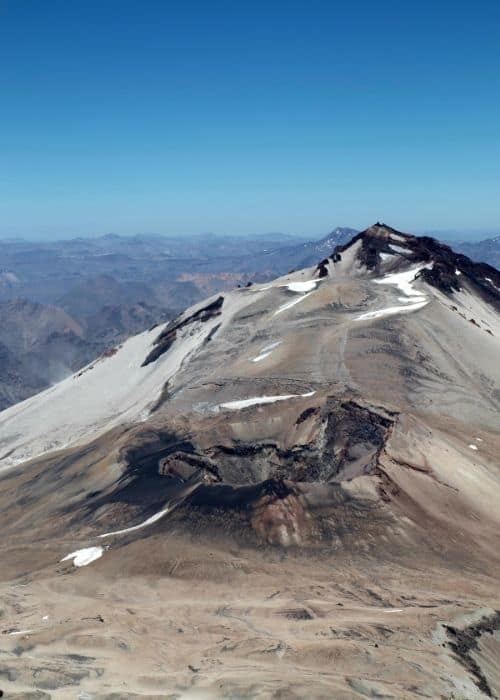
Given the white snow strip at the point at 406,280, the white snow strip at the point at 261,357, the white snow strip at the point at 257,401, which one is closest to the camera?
the white snow strip at the point at 257,401

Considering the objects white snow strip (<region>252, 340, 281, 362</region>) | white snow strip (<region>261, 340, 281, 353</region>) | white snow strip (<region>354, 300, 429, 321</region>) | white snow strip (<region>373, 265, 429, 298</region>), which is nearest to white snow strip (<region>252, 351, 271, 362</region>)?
white snow strip (<region>252, 340, 281, 362</region>)

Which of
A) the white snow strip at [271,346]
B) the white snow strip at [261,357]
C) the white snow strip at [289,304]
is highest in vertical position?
the white snow strip at [289,304]

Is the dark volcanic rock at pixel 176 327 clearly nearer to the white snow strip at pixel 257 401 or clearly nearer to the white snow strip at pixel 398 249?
the white snow strip at pixel 398 249

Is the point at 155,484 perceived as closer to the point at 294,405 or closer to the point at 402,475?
the point at 294,405

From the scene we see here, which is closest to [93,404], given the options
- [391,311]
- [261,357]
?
[261,357]

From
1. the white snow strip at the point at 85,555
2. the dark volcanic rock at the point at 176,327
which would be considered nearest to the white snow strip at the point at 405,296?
the dark volcanic rock at the point at 176,327

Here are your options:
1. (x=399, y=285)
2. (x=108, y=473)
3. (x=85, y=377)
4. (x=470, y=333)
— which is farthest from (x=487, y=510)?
(x=85, y=377)

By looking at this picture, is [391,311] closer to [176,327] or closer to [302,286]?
[302,286]
